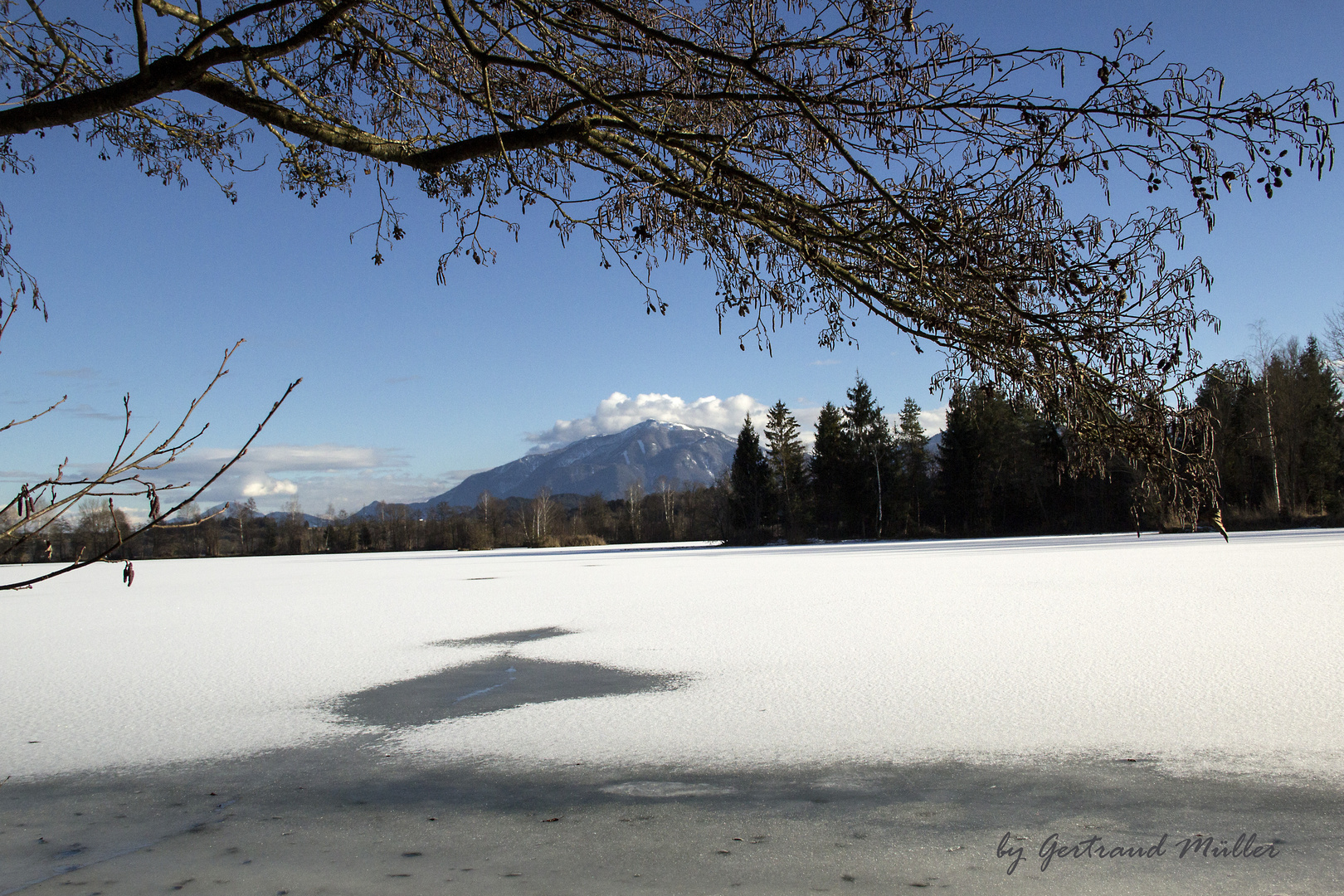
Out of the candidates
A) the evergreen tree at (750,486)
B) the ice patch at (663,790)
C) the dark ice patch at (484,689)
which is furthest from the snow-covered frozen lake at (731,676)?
the evergreen tree at (750,486)

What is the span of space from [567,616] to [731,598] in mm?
2323

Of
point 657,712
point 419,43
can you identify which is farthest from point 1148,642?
point 419,43

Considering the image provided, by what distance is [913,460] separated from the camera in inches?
1863

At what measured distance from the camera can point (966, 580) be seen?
40.3 ft

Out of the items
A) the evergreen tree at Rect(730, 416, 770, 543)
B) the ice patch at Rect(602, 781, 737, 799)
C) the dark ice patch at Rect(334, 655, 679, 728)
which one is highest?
the evergreen tree at Rect(730, 416, 770, 543)

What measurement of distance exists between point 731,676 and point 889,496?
41082 mm

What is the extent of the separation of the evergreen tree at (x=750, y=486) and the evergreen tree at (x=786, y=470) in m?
0.55

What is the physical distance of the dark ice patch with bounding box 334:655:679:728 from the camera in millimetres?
5102

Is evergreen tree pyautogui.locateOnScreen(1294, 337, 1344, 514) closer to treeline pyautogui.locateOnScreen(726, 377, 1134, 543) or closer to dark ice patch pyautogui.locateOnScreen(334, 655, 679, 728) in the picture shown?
treeline pyautogui.locateOnScreen(726, 377, 1134, 543)

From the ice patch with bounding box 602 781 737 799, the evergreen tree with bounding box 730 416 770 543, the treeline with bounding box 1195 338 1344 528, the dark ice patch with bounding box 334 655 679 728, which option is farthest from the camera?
the evergreen tree with bounding box 730 416 770 543

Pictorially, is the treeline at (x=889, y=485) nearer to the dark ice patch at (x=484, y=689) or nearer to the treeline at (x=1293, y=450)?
the treeline at (x=1293, y=450)

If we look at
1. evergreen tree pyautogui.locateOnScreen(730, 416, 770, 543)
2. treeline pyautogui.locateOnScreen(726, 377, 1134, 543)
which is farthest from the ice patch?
evergreen tree pyautogui.locateOnScreen(730, 416, 770, 543)

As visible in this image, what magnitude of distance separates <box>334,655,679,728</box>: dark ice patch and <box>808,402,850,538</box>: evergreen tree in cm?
4117

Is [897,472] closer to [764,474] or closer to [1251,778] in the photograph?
[764,474]
